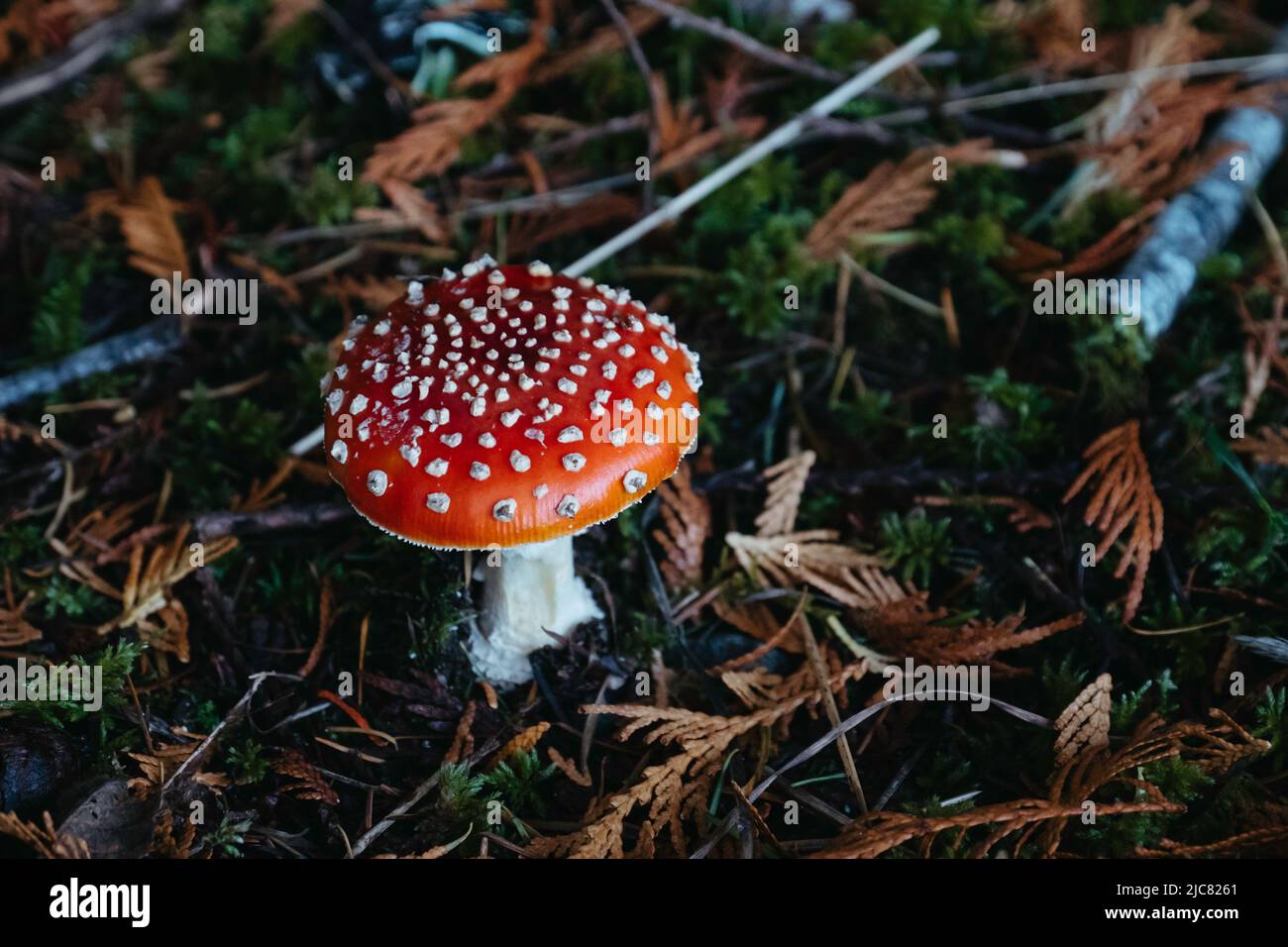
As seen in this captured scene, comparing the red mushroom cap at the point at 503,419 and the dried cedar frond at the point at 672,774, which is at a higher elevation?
the red mushroom cap at the point at 503,419

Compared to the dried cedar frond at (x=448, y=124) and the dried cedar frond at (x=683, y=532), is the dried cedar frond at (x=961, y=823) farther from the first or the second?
the dried cedar frond at (x=448, y=124)

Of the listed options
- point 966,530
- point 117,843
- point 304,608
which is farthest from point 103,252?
point 966,530

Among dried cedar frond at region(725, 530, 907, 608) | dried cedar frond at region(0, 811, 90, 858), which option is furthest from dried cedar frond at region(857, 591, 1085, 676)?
dried cedar frond at region(0, 811, 90, 858)

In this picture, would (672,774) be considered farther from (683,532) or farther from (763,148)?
(763,148)

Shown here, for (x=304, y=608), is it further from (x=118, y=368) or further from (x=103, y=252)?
(x=103, y=252)

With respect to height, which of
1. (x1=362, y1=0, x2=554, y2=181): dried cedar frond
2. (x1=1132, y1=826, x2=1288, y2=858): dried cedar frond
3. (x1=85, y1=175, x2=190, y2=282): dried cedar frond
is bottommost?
(x1=1132, y1=826, x2=1288, y2=858): dried cedar frond

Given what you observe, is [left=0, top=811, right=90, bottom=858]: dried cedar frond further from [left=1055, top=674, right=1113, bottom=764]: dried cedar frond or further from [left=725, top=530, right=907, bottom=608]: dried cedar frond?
[left=1055, top=674, right=1113, bottom=764]: dried cedar frond

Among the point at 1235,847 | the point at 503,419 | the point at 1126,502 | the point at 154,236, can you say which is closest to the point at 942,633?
the point at 1126,502

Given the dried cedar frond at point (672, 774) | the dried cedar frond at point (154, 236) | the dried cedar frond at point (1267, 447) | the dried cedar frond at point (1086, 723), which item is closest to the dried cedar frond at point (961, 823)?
the dried cedar frond at point (1086, 723)

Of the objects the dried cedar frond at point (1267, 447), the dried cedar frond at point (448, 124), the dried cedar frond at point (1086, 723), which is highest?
the dried cedar frond at point (448, 124)
